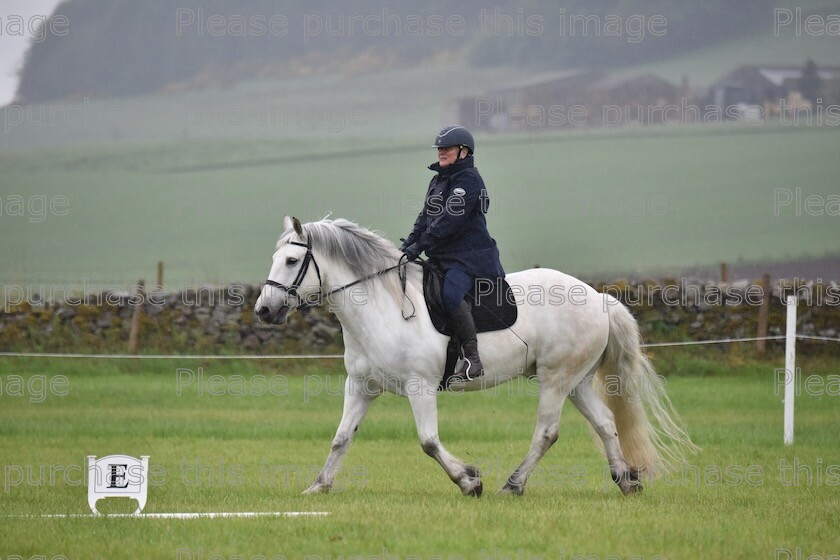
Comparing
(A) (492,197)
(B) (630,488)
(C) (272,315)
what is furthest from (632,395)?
(A) (492,197)

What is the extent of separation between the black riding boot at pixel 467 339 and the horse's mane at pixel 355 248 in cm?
45

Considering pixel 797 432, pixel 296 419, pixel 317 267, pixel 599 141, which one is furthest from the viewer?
pixel 599 141

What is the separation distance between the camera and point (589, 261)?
36.2 meters

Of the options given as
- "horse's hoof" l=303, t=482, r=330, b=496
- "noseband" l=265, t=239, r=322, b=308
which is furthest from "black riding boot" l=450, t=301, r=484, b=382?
"horse's hoof" l=303, t=482, r=330, b=496

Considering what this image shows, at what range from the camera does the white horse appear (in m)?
8.15

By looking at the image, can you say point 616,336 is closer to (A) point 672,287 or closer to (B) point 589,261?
(A) point 672,287

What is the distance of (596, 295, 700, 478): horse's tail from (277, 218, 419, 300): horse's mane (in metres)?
1.75

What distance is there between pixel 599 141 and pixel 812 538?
3769 centimetres

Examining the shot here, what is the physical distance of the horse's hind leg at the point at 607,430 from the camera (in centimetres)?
870

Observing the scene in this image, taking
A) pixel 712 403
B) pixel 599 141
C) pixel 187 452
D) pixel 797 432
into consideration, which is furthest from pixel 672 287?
pixel 599 141

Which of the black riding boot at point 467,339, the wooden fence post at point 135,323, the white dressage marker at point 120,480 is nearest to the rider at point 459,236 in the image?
the black riding boot at point 467,339

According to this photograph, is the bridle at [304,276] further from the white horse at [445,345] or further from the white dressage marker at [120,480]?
the white dressage marker at [120,480]

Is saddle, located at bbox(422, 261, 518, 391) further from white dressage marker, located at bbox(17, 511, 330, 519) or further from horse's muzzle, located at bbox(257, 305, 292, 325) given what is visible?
white dressage marker, located at bbox(17, 511, 330, 519)

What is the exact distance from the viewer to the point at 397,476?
392 inches
